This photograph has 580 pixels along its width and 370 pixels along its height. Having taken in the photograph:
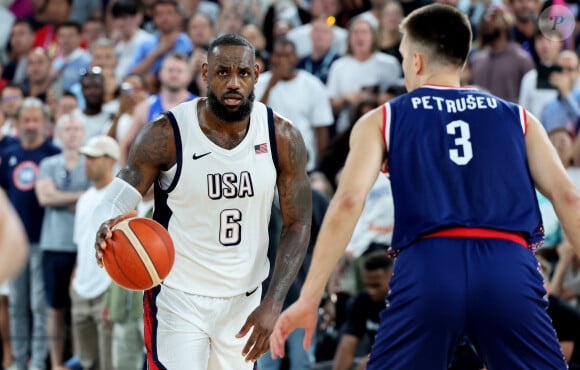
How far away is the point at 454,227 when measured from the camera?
198 inches

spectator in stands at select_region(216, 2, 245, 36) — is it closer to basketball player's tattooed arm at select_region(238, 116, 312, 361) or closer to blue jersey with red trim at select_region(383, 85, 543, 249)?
basketball player's tattooed arm at select_region(238, 116, 312, 361)

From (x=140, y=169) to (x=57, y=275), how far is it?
5837mm

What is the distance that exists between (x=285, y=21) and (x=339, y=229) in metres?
9.72

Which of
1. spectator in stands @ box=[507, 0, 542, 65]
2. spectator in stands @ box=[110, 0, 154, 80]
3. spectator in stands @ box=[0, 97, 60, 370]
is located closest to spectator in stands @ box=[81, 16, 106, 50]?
spectator in stands @ box=[110, 0, 154, 80]

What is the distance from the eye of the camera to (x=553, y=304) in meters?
8.67

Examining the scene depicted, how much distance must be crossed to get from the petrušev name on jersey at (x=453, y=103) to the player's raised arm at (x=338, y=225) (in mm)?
208

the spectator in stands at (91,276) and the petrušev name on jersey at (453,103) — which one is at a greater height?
the petrušev name on jersey at (453,103)

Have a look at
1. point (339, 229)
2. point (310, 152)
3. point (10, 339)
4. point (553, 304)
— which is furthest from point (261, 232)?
point (10, 339)

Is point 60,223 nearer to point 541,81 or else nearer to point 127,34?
point 127,34

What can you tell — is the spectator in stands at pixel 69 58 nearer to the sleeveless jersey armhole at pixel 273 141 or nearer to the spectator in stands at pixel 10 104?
the spectator in stands at pixel 10 104

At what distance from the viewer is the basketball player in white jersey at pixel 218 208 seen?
6207 millimetres

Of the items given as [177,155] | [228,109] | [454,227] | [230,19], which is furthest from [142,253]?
[230,19]

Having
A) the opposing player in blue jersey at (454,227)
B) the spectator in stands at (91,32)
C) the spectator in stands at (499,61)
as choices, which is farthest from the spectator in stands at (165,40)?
the opposing player in blue jersey at (454,227)

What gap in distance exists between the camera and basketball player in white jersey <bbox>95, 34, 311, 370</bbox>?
20.4 ft
